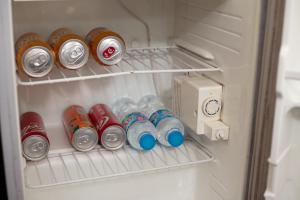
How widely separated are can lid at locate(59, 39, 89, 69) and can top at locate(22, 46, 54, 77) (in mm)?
48

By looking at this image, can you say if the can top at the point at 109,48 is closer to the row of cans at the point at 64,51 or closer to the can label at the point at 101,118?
the row of cans at the point at 64,51

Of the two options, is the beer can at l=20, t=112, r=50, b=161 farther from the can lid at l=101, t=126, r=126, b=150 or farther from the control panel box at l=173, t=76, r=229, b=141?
the control panel box at l=173, t=76, r=229, b=141

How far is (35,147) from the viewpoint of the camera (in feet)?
4.43

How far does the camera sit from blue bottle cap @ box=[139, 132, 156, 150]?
1454 mm

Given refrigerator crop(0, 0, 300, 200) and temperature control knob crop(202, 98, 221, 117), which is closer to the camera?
refrigerator crop(0, 0, 300, 200)

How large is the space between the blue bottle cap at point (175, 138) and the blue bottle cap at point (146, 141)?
67 millimetres

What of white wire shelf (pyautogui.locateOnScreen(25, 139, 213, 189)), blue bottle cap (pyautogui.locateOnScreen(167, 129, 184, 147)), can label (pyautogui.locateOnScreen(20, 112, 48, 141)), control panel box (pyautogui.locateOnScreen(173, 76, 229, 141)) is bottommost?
white wire shelf (pyautogui.locateOnScreen(25, 139, 213, 189))

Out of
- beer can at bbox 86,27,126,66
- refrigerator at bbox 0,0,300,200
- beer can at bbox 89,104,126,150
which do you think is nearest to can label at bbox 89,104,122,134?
beer can at bbox 89,104,126,150

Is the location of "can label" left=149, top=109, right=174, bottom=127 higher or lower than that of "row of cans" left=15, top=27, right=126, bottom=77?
lower

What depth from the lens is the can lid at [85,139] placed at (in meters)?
1.40

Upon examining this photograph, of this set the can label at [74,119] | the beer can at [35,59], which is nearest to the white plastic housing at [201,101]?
the can label at [74,119]

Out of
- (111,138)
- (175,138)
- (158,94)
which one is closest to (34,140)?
(111,138)

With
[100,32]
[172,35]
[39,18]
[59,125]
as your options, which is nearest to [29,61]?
[100,32]

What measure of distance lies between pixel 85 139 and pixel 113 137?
0.32ft
